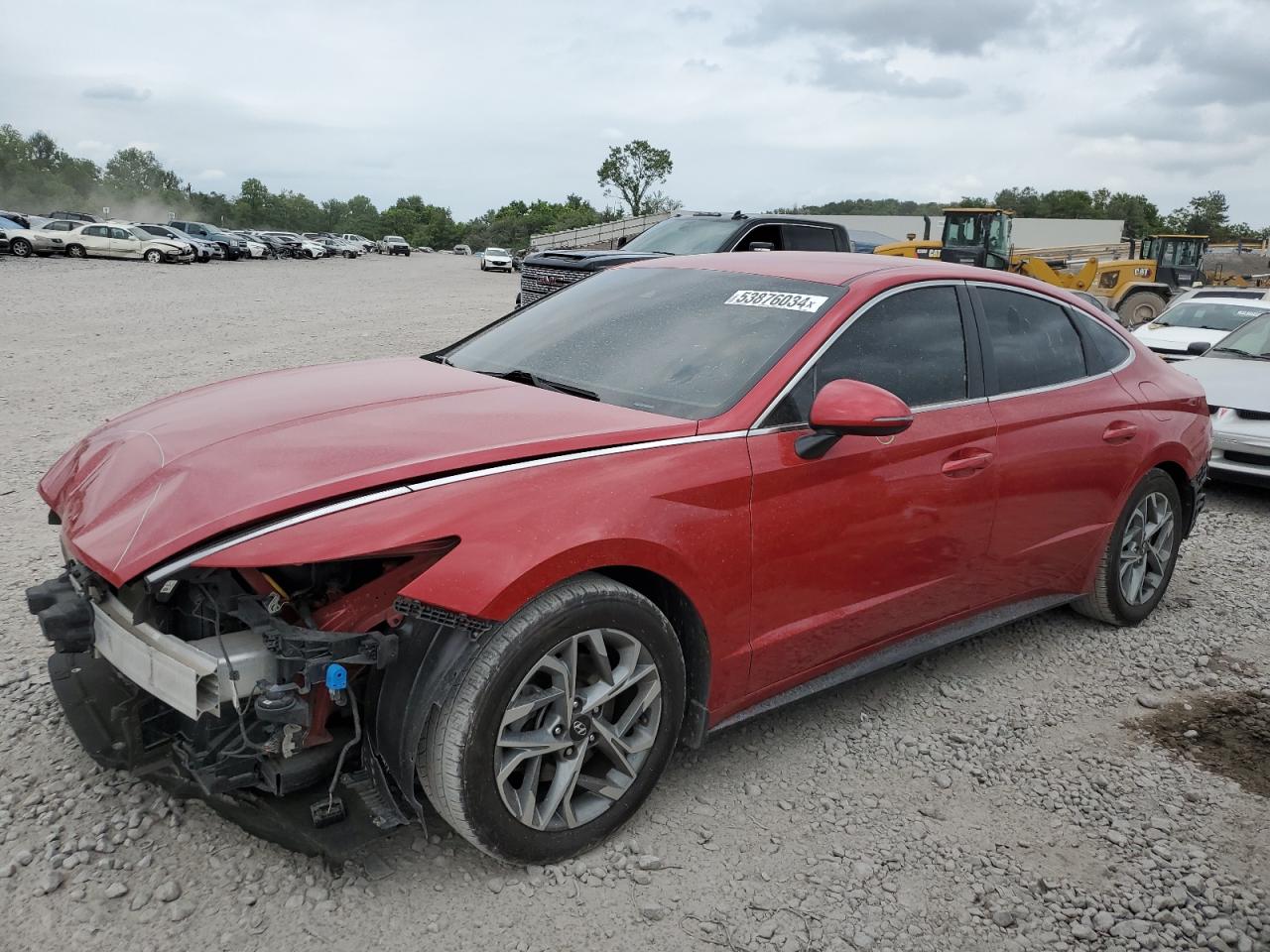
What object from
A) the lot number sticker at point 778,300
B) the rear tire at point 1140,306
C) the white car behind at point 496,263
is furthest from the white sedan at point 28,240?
the lot number sticker at point 778,300

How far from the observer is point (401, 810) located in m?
2.56

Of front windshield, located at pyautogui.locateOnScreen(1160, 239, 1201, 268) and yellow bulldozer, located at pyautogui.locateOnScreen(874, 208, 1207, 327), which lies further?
front windshield, located at pyautogui.locateOnScreen(1160, 239, 1201, 268)

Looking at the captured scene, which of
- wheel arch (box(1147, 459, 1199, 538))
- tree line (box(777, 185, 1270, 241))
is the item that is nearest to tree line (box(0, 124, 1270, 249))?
tree line (box(777, 185, 1270, 241))

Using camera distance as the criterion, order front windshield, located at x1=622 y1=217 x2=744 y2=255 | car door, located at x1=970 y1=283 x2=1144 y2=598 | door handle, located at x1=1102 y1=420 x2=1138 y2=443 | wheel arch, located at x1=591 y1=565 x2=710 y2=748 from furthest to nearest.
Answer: front windshield, located at x1=622 y1=217 x2=744 y2=255
door handle, located at x1=1102 y1=420 x2=1138 y2=443
car door, located at x1=970 y1=283 x2=1144 y2=598
wheel arch, located at x1=591 y1=565 x2=710 y2=748

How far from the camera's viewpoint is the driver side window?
3.19 metres

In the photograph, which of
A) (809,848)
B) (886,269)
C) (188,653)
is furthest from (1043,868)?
(188,653)

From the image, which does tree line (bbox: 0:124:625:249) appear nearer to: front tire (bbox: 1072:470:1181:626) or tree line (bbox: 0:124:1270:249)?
tree line (bbox: 0:124:1270:249)

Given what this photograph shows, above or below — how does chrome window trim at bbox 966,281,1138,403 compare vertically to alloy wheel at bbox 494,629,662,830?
above

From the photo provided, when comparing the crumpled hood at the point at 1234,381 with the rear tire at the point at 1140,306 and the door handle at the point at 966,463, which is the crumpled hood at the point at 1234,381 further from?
the rear tire at the point at 1140,306

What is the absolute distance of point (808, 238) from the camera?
41.3 feet

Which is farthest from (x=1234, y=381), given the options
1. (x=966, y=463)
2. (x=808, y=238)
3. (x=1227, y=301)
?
(x=808, y=238)

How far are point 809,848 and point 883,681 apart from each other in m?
1.28

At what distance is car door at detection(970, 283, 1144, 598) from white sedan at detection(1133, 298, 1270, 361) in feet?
25.6

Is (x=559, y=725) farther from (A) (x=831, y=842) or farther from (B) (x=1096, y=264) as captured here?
(B) (x=1096, y=264)
